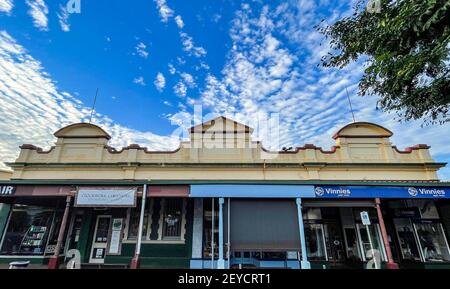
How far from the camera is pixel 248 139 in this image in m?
14.6

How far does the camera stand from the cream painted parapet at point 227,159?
1370 centimetres

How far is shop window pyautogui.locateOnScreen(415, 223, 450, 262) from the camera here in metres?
12.1

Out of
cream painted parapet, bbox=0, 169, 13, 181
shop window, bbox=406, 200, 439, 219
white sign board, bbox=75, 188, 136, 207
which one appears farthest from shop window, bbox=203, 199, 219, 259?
Result: cream painted parapet, bbox=0, 169, 13, 181

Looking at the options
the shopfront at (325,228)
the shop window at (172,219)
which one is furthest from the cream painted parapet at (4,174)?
the shopfront at (325,228)

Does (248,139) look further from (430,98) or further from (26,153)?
(26,153)

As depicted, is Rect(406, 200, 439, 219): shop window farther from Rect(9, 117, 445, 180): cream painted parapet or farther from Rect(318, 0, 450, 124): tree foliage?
Rect(318, 0, 450, 124): tree foliage

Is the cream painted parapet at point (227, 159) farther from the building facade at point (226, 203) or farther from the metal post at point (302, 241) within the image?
the metal post at point (302, 241)

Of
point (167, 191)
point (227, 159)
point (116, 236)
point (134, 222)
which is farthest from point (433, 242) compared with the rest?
point (116, 236)

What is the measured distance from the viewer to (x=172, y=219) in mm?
13000

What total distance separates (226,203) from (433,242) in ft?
35.2

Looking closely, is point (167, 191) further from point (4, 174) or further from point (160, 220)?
point (4, 174)

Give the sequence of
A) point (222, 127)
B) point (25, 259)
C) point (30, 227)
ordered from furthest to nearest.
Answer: point (222, 127)
point (30, 227)
point (25, 259)

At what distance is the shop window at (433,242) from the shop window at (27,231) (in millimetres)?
19333
